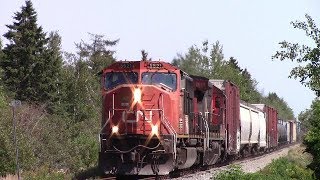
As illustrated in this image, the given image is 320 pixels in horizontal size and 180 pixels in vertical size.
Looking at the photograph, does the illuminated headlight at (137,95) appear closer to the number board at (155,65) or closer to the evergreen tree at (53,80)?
the number board at (155,65)

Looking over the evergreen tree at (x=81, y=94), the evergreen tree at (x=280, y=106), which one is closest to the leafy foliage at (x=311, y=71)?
the evergreen tree at (x=81, y=94)

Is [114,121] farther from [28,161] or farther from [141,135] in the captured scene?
[28,161]

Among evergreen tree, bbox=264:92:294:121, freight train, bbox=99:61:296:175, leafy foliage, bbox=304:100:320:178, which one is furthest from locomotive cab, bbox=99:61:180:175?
evergreen tree, bbox=264:92:294:121

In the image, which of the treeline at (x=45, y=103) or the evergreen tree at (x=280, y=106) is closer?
the treeline at (x=45, y=103)

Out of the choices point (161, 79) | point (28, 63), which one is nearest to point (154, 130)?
point (161, 79)

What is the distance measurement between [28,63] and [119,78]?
2931cm

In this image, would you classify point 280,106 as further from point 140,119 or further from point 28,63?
point 140,119

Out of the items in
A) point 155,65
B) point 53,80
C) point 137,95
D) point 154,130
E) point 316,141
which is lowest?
point 316,141

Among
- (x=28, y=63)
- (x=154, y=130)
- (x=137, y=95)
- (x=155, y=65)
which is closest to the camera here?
(x=154, y=130)

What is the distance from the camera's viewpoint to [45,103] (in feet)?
137

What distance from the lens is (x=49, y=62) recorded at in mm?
46562

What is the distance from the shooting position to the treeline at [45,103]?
2347 centimetres

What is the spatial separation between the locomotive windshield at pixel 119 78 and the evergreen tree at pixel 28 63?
26.8m

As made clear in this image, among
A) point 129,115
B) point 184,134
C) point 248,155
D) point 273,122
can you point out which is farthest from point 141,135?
point 273,122
